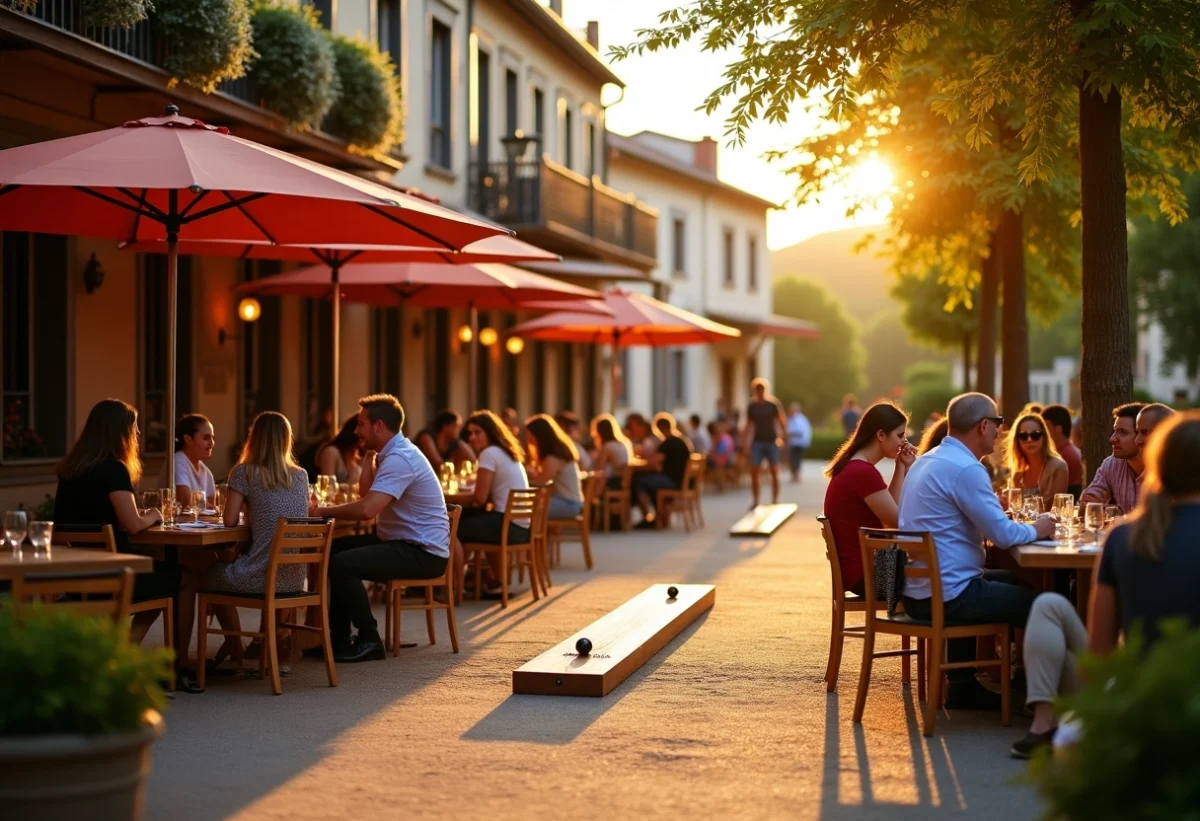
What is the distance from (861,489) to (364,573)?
121 inches

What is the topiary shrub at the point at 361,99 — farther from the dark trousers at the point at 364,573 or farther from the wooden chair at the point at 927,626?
the wooden chair at the point at 927,626

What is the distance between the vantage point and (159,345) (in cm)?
1620

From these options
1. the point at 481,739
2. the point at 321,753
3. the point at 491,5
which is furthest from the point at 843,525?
the point at 491,5

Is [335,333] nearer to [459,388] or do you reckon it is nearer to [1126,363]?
[1126,363]

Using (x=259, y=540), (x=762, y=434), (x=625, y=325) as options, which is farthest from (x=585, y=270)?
(x=259, y=540)

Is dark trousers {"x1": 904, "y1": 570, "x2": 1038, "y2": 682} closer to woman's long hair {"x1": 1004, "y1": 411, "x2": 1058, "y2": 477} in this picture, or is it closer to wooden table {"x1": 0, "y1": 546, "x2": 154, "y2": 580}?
woman's long hair {"x1": 1004, "y1": 411, "x2": 1058, "y2": 477}

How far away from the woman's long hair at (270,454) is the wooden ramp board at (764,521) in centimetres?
1093

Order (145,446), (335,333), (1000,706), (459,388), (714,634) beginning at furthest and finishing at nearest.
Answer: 1. (459,388)
2. (145,446)
3. (335,333)
4. (714,634)
5. (1000,706)

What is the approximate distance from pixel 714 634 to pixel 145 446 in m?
6.74

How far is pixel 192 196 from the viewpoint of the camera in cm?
1118

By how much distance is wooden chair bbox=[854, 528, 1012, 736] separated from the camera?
7789 mm

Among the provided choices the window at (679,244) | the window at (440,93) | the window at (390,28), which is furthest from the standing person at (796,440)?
the window at (390,28)

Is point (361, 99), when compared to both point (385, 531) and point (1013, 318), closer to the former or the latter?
point (1013, 318)

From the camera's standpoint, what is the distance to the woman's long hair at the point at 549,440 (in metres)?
15.0
